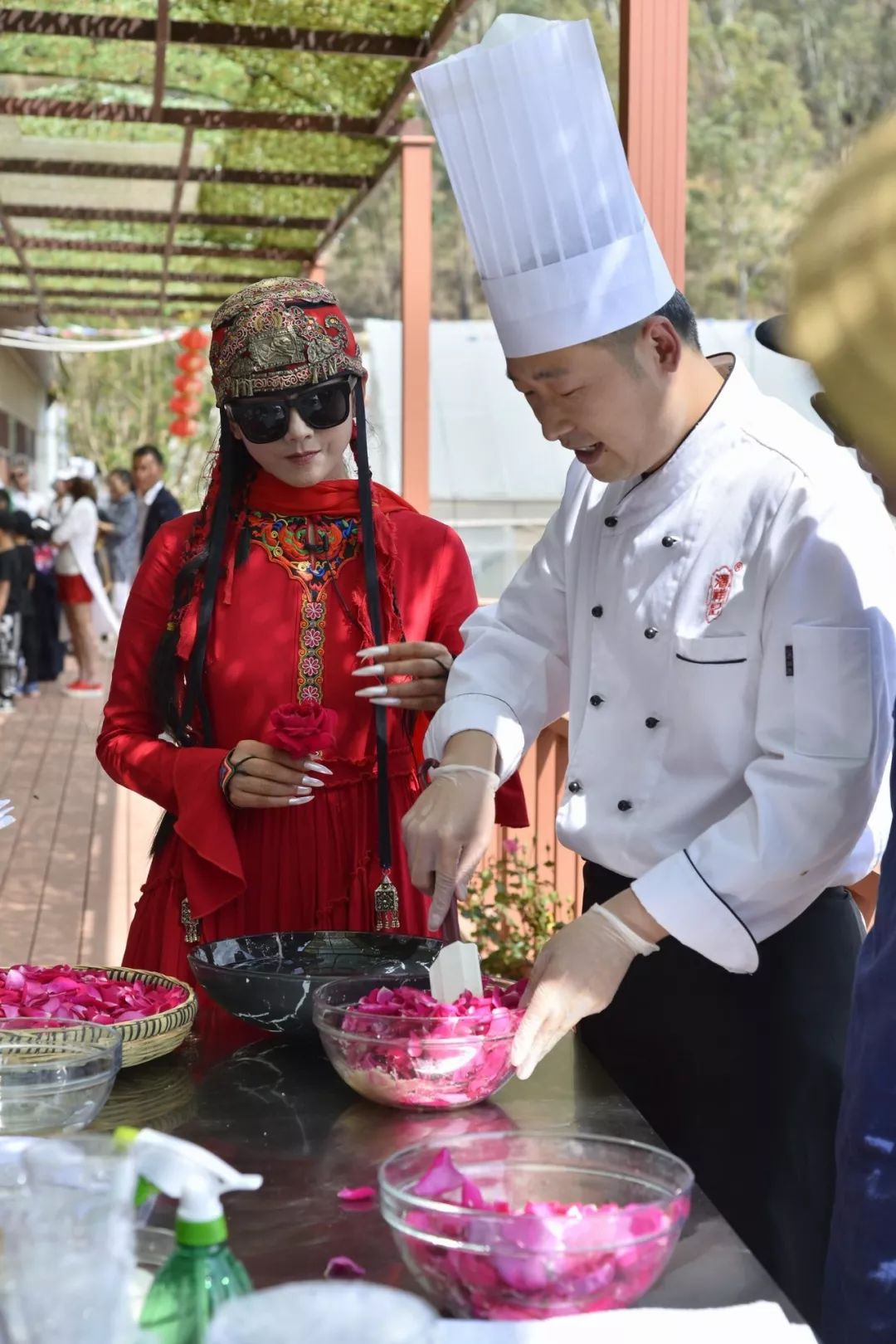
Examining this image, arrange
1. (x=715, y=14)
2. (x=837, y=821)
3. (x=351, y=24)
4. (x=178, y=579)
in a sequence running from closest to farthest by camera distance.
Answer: (x=837, y=821)
(x=178, y=579)
(x=351, y=24)
(x=715, y=14)

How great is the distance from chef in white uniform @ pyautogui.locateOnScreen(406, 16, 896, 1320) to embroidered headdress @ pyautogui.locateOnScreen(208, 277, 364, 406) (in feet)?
1.21

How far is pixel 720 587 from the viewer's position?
5.92 ft

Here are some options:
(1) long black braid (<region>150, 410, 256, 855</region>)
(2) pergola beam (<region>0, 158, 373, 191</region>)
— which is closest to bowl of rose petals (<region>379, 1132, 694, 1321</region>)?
(1) long black braid (<region>150, 410, 256, 855</region>)

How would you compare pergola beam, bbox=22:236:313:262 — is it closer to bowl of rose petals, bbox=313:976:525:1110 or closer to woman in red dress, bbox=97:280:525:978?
woman in red dress, bbox=97:280:525:978

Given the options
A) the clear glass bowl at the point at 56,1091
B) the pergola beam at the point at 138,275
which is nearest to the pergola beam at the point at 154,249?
the pergola beam at the point at 138,275

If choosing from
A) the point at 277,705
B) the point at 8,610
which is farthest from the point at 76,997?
the point at 8,610

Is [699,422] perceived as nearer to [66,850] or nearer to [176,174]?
[66,850]

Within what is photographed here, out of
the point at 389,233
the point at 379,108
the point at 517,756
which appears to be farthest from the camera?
the point at 389,233

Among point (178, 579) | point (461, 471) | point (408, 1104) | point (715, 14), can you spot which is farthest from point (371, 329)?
point (715, 14)

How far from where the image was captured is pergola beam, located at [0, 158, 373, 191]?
26.3 ft

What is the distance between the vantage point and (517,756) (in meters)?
2.04

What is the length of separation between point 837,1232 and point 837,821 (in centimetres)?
40

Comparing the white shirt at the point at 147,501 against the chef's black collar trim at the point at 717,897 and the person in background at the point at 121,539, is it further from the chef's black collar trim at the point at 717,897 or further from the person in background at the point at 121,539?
the chef's black collar trim at the point at 717,897

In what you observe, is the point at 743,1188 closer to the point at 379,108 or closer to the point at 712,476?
the point at 712,476
